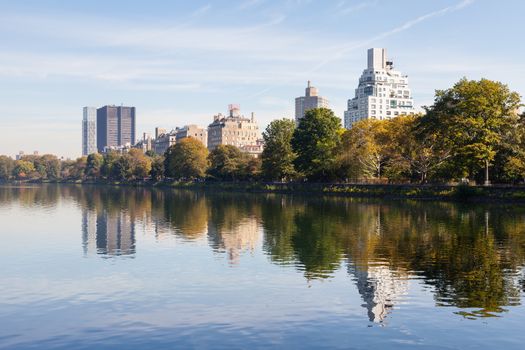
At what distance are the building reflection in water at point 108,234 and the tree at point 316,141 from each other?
6010 centimetres

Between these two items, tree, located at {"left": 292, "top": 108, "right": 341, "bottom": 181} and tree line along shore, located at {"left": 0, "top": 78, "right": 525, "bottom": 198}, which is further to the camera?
tree, located at {"left": 292, "top": 108, "right": 341, "bottom": 181}

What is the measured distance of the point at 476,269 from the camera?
33.0 metres

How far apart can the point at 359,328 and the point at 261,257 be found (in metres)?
17.1

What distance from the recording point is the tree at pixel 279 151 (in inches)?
5492

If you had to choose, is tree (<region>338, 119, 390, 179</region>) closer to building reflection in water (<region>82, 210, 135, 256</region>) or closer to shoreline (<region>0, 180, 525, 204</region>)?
shoreline (<region>0, 180, 525, 204</region>)

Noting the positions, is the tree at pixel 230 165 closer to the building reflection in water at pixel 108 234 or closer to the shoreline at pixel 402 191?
the shoreline at pixel 402 191

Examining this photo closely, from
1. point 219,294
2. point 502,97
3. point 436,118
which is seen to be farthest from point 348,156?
point 219,294

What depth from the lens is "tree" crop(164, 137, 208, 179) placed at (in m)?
187

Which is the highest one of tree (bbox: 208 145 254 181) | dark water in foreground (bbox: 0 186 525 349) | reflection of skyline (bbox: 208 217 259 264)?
tree (bbox: 208 145 254 181)

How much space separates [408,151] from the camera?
10650 centimetres

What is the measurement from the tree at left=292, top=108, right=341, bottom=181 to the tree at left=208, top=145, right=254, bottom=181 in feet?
107

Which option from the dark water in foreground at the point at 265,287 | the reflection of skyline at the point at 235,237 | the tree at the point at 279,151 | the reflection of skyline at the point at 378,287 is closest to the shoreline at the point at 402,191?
the tree at the point at 279,151

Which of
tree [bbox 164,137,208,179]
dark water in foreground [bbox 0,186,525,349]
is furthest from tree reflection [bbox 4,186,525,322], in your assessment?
tree [bbox 164,137,208,179]

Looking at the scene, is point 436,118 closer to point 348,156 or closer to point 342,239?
point 348,156
